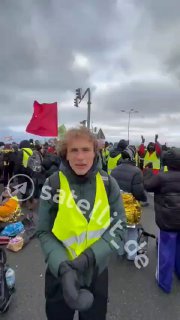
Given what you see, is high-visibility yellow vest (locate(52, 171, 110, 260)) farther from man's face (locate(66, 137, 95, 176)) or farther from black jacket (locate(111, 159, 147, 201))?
black jacket (locate(111, 159, 147, 201))

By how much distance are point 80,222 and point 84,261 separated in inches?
10.5

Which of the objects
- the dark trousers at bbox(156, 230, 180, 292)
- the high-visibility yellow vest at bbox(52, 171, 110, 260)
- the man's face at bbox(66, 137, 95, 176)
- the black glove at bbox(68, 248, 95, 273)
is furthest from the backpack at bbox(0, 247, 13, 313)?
the dark trousers at bbox(156, 230, 180, 292)

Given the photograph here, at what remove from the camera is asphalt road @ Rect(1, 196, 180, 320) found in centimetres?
312

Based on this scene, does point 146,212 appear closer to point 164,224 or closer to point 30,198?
point 30,198

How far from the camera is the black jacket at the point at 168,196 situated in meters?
3.51

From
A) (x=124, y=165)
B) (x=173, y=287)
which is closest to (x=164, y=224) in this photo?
(x=173, y=287)

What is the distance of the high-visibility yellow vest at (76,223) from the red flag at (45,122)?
17.3 feet

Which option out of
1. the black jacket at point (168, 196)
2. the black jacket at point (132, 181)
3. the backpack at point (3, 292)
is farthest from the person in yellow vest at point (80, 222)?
the black jacket at point (132, 181)

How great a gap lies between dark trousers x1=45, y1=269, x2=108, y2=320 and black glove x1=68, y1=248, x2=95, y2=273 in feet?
1.01

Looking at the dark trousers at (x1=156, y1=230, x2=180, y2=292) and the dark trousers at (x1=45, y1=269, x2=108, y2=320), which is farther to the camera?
the dark trousers at (x1=156, y1=230, x2=180, y2=292)

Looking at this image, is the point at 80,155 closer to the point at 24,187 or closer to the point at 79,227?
the point at 79,227

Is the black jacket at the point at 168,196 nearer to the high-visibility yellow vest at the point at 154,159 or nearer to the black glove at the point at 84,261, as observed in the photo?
the black glove at the point at 84,261

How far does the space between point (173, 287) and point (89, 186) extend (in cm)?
256

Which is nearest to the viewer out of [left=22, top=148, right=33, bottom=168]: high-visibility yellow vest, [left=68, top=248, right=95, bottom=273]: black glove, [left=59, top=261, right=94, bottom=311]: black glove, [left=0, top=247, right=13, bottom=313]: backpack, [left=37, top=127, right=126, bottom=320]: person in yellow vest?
[left=59, top=261, right=94, bottom=311]: black glove
